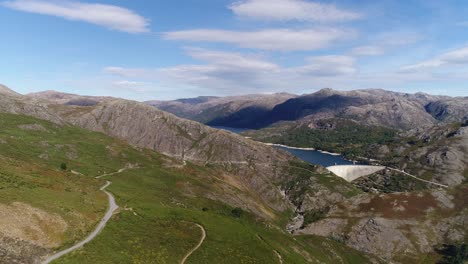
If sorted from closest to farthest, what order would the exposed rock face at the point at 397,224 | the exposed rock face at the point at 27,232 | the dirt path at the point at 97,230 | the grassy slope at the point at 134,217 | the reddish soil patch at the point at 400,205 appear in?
the exposed rock face at the point at 27,232 < the dirt path at the point at 97,230 < the grassy slope at the point at 134,217 < the exposed rock face at the point at 397,224 < the reddish soil patch at the point at 400,205

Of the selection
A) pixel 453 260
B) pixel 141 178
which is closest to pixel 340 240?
pixel 453 260

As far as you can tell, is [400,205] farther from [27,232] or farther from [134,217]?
[27,232]

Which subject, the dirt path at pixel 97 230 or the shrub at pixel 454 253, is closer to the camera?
the dirt path at pixel 97 230

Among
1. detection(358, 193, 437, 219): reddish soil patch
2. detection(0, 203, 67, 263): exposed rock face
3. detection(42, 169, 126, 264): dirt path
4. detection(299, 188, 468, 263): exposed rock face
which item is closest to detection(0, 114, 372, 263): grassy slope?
detection(42, 169, 126, 264): dirt path

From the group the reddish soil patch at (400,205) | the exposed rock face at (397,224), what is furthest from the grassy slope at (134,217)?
the reddish soil patch at (400,205)

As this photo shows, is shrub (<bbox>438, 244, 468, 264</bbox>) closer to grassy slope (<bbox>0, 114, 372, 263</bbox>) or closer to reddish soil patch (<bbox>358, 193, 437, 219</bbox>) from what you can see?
reddish soil patch (<bbox>358, 193, 437, 219</bbox>)

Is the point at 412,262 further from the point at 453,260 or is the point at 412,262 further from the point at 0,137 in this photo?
the point at 0,137

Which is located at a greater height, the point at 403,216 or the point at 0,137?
the point at 0,137

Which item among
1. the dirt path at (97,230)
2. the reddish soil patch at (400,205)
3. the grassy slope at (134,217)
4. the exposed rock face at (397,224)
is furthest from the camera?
A: the reddish soil patch at (400,205)

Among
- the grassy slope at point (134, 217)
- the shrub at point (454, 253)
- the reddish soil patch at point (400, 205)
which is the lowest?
the shrub at point (454, 253)

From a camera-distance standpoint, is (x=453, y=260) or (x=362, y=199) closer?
(x=453, y=260)

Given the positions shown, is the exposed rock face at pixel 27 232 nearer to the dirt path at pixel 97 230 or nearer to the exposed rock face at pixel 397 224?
the dirt path at pixel 97 230
